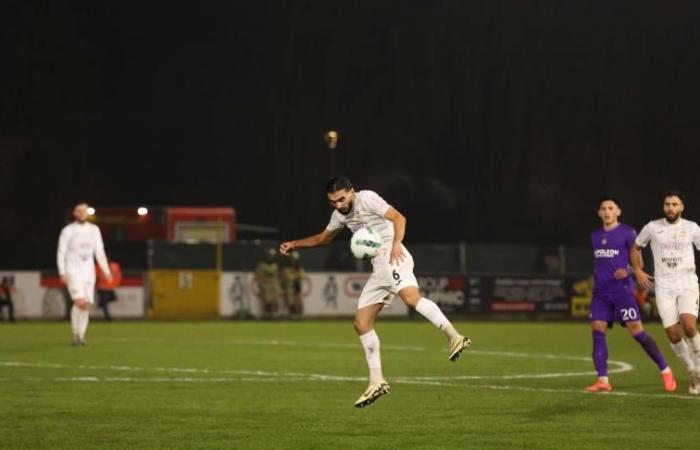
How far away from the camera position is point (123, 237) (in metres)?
55.0

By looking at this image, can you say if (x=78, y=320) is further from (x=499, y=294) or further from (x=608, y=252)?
(x=499, y=294)

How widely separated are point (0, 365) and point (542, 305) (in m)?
27.7

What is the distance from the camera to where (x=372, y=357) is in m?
14.2

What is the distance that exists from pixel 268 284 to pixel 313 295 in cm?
164

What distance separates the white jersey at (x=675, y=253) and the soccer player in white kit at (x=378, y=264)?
155 inches

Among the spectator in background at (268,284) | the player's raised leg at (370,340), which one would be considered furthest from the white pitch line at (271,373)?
the spectator in background at (268,284)

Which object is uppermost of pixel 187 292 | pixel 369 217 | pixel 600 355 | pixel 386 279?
pixel 369 217

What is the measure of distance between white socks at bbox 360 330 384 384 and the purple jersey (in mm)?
4145

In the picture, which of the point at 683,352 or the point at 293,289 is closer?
the point at 683,352

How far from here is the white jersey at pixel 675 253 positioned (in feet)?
54.3

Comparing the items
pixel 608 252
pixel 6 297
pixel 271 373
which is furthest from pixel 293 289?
pixel 608 252

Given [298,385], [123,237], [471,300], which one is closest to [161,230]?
[123,237]

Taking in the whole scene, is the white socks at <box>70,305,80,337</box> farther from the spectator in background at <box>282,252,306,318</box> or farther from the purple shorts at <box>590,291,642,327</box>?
the spectator in background at <box>282,252,306,318</box>

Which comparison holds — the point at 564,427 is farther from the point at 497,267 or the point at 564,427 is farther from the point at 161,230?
the point at 161,230
